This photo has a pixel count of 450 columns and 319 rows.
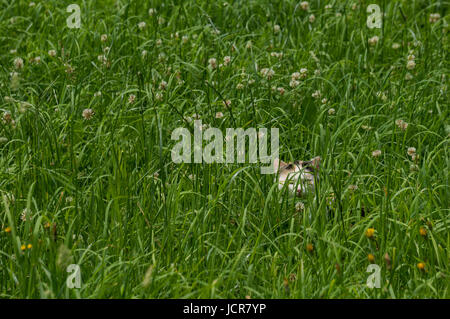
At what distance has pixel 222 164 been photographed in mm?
3570

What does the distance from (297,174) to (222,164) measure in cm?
39

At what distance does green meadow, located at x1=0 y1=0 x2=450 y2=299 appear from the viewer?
292 cm

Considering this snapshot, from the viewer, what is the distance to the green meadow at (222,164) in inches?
115

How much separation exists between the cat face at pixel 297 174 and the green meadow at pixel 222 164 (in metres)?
0.05

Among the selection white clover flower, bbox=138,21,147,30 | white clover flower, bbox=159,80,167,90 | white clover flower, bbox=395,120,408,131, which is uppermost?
white clover flower, bbox=138,21,147,30

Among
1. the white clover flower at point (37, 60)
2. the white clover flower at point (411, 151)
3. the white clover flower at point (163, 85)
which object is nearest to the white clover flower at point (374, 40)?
the white clover flower at point (411, 151)

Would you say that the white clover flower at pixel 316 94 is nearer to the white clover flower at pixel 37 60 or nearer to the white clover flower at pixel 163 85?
the white clover flower at pixel 163 85

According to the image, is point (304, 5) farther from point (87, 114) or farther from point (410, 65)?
point (87, 114)

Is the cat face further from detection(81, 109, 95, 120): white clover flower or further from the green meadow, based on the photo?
detection(81, 109, 95, 120): white clover flower

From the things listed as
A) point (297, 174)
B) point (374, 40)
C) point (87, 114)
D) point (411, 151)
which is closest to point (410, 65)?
point (374, 40)

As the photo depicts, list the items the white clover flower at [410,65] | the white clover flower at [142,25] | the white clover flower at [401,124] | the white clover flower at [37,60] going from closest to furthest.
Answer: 1. the white clover flower at [401,124]
2. the white clover flower at [410,65]
3. the white clover flower at [37,60]
4. the white clover flower at [142,25]

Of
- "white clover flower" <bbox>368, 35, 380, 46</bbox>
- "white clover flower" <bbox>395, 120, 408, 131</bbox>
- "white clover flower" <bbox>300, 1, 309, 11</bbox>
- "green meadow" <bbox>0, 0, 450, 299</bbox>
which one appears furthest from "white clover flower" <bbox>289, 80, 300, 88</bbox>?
"white clover flower" <bbox>300, 1, 309, 11</bbox>

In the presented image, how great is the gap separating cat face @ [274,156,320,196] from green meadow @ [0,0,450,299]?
5 cm

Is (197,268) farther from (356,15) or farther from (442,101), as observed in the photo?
(356,15)
